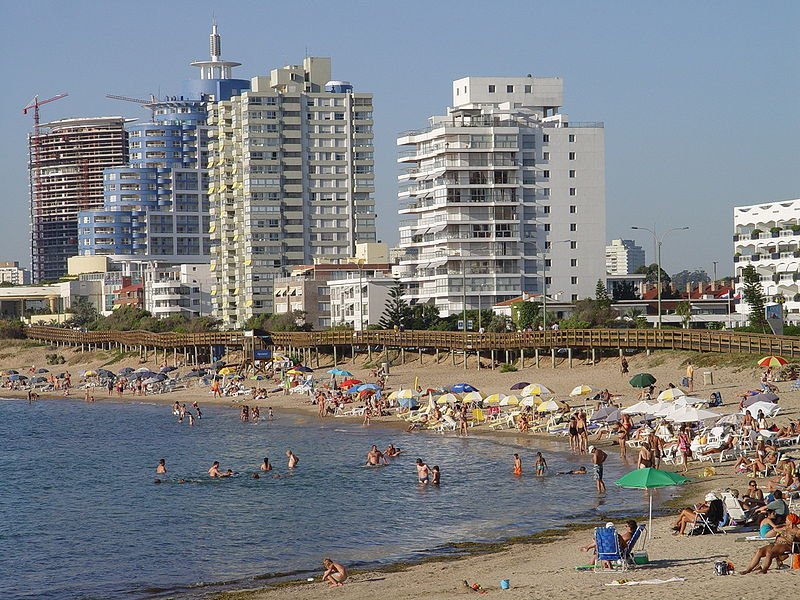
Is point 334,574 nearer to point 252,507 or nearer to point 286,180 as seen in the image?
point 252,507

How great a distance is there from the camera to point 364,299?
355 feet

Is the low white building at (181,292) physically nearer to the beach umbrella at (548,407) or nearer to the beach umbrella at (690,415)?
the beach umbrella at (548,407)

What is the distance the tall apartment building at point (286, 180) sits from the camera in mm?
135875

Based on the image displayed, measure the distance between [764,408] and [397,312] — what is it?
57994 mm

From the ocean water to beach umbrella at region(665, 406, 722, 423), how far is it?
8.42ft

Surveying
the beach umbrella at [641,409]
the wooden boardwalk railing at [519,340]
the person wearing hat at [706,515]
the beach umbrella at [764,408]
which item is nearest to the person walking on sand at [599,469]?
the beach umbrella at [641,409]

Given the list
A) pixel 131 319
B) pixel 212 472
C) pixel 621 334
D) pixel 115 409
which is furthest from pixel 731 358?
pixel 131 319

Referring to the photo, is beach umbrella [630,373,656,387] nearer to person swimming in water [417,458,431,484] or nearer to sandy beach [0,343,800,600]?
sandy beach [0,343,800,600]

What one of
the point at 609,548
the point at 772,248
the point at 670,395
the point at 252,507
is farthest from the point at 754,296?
the point at 609,548

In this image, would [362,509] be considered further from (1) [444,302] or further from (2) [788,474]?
(1) [444,302]

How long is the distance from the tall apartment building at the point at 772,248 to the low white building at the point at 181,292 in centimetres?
7049

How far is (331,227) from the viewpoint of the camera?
140 metres

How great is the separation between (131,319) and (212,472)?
101 m

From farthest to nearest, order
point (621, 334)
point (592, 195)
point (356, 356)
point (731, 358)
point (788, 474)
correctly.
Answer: point (592, 195)
point (356, 356)
point (621, 334)
point (731, 358)
point (788, 474)
